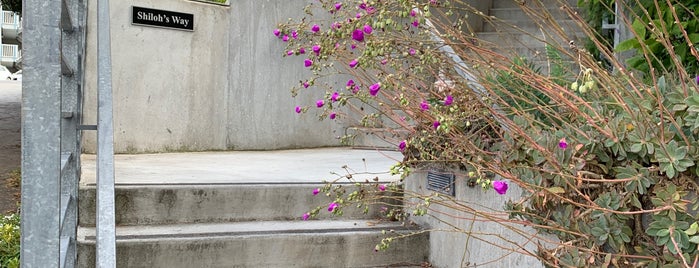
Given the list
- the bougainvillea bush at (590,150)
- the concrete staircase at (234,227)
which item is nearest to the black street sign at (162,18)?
the concrete staircase at (234,227)

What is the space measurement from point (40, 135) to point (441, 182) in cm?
216

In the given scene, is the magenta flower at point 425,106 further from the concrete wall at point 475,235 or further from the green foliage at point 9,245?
the green foliage at point 9,245

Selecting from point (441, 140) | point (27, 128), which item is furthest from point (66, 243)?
point (441, 140)

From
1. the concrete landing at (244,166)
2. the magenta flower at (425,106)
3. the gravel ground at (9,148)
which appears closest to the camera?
the magenta flower at (425,106)

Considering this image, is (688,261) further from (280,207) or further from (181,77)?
(181,77)

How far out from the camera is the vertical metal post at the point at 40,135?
1.05 meters

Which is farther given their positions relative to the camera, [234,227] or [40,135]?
[234,227]

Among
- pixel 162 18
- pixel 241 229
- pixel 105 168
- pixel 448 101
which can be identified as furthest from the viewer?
pixel 162 18

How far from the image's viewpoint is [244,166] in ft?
13.9

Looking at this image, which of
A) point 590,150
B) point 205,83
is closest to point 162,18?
point 205,83

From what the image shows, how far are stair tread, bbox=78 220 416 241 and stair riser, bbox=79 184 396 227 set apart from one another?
0.14ft

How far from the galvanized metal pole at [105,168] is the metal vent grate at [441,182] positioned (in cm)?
157

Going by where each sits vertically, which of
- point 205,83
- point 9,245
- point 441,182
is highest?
point 205,83

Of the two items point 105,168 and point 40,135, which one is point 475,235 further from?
point 40,135
